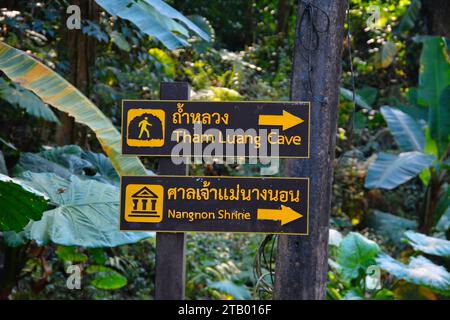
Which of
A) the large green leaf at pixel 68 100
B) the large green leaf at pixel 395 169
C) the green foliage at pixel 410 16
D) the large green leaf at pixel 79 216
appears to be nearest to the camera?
the large green leaf at pixel 68 100

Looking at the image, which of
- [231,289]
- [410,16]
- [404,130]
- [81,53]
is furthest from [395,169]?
[410,16]

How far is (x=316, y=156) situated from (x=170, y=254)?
0.98 meters

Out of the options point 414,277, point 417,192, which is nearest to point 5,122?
point 414,277

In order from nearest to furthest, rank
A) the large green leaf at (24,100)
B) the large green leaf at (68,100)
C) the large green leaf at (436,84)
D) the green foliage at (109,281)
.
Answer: the large green leaf at (68,100) < the green foliage at (109,281) < the large green leaf at (24,100) < the large green leaf at (436,84)

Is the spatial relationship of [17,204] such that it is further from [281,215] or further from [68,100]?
[281,215]

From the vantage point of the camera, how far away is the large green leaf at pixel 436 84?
9398 mm

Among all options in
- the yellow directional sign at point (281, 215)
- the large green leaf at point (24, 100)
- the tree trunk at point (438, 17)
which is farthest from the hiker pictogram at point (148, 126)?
the tree trunk at point (438, 17)

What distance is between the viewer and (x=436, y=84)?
373 inches

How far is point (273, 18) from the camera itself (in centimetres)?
1578

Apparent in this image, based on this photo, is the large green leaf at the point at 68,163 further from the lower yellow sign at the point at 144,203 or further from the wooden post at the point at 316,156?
the wooden post at the point at 316,156

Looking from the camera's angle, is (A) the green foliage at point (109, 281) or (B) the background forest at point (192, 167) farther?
(A) the green foliage at point (109, 281)

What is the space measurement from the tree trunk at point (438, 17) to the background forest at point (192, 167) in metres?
0.02

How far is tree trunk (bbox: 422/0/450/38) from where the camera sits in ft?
39.0

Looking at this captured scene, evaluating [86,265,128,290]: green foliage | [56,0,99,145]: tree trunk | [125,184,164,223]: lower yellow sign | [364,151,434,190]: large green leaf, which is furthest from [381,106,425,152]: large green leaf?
[125,184,164,223]: lower yellow sign
